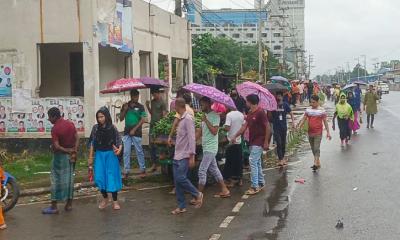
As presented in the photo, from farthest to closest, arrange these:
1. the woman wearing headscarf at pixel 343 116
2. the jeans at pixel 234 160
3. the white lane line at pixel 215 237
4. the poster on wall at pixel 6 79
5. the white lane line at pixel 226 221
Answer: the woman wearing headscarf at pixel 343 116 → the poster on wall at pixel 6 79 → the jeans at pixel 234 160 → the white lane line at pixel 226 221 → the white lane line at pixel 215 237

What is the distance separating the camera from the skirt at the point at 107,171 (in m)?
9.13

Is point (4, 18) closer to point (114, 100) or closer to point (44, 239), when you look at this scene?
point (114, 100)

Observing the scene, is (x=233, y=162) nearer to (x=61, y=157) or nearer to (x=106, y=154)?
(x=106, y=154)

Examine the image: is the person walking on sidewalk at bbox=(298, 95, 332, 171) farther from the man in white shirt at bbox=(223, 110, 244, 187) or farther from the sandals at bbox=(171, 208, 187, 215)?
the sandals at bbox=(171, 208, 187, 215)

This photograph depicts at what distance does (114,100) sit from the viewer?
55.2ft

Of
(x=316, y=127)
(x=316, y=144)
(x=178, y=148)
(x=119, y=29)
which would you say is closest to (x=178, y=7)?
(x=119, y=29)

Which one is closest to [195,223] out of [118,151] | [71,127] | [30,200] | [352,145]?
[118,151]

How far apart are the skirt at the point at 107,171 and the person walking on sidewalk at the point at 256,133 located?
7.88 ft

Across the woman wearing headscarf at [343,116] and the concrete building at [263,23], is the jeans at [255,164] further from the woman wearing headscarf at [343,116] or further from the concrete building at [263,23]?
the concrete building at [263,23]

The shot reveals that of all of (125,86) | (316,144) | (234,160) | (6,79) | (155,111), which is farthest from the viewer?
(6,79)

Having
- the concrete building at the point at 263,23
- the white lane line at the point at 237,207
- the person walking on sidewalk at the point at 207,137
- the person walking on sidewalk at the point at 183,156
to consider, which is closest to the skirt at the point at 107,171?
the person walking on sidewalk at the point at 183,156

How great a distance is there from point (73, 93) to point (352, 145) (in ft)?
29.5

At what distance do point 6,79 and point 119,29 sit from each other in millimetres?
3559

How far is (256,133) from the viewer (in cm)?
1016
